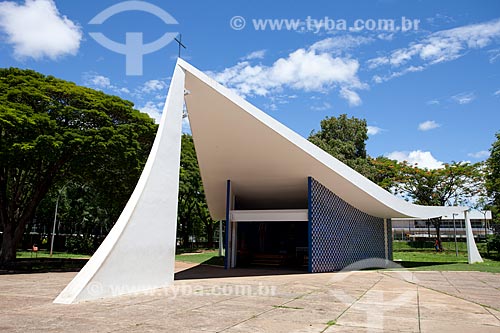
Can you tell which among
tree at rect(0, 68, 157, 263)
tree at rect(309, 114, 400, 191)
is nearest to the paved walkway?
tree at rect(0, 68, 157, 263)

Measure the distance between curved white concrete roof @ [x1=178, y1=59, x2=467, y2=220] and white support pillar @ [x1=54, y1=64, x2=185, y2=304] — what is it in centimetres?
146

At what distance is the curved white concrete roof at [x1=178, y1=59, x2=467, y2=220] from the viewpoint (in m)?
10.3

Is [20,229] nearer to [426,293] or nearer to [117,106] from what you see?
[117,106]

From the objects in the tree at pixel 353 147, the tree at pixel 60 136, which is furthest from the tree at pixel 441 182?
the tree at pixel 60 136

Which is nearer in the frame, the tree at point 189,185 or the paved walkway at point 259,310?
the paved walkway at point 259,310

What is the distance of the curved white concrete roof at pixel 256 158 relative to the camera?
10312mm

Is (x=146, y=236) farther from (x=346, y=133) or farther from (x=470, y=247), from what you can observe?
(x=346, y=133)

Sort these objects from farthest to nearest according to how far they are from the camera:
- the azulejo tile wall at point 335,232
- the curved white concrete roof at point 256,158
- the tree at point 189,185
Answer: the tree at point 189,185
the azulejo tile wall at point 335,232
the curved white concrete roof at point 256,158

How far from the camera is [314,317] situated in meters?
5.14

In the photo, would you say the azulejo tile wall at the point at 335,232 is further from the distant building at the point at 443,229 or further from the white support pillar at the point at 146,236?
the distant building at the point at 443,229

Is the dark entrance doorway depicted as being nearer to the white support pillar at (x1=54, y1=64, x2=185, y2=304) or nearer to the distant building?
the white support pillar at (x1=54, y1=64, x2=185, y2=304)

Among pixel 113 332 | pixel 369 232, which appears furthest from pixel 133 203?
pixel 369 232

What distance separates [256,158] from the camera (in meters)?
12.6

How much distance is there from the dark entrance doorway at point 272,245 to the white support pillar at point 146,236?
312 inches
